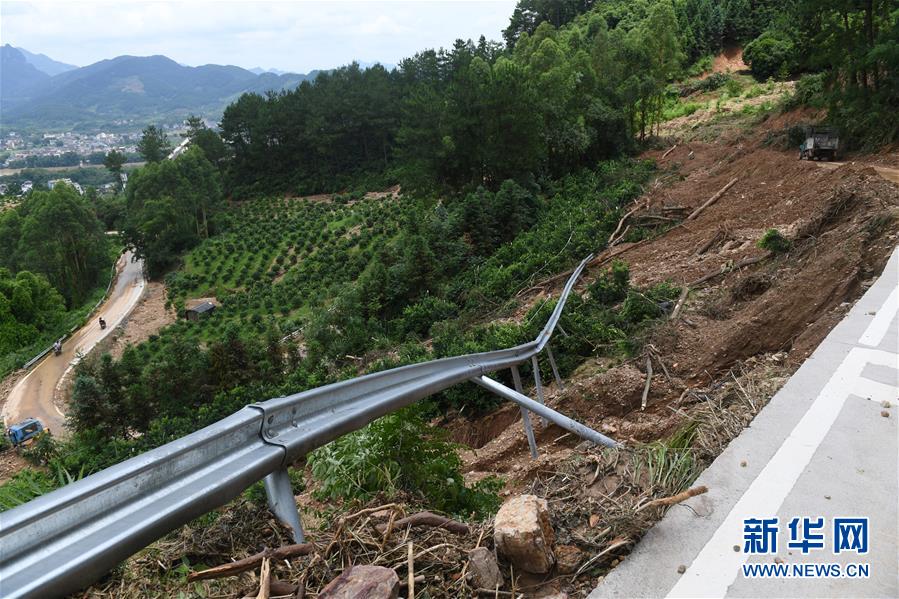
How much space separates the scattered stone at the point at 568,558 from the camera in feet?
6.81

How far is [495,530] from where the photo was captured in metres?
2.01

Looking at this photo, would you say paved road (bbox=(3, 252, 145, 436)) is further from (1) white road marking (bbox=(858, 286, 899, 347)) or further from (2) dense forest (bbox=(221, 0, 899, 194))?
(1) white road marking (bbox=(858, 286, 899, 347))

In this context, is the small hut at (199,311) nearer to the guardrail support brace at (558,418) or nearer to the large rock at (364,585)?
the guardrail support brace at (558,418)

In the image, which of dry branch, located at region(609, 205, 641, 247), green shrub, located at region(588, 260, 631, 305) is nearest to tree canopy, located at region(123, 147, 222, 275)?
dry branch, located at region(609, 205, 641, 247)

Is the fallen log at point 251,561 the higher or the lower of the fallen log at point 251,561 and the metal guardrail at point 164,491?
the lower

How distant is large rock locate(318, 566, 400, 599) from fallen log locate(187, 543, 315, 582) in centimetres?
20

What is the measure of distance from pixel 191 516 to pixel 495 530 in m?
1.00

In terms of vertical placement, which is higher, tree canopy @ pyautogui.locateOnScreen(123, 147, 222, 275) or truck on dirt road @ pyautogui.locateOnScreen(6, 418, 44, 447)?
tree canopy @ pyautogui.locateOnScreen(123, 147, 222, 275)

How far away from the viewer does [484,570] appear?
1.96 m

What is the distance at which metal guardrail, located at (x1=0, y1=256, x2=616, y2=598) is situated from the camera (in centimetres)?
142

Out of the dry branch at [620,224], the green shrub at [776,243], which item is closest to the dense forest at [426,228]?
the dry branch at [620,224]

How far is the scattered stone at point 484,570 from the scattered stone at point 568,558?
0.26 meters

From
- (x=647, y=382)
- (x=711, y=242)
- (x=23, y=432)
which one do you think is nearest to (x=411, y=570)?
(x=647, y=382)

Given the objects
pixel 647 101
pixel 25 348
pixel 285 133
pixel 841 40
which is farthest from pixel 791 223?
pixel 285 133
